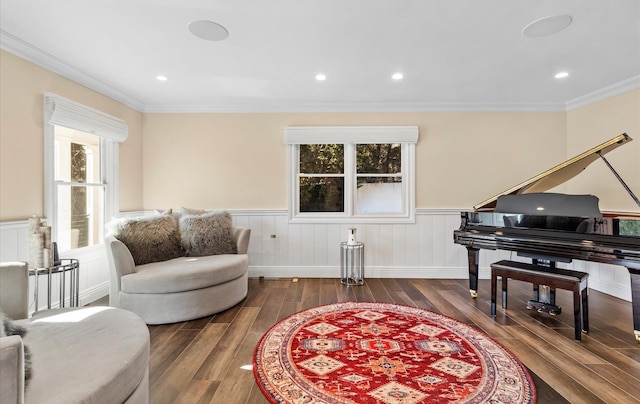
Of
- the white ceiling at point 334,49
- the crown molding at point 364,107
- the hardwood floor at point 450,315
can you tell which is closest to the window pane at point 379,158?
the crown molding at point 364,107

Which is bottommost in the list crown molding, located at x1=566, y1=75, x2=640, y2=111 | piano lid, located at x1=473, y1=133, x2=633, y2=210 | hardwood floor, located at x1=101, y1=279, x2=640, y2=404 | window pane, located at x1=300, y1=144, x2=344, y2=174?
hardwood floor, located at x1=101, y1=279, x2=640, y2=404

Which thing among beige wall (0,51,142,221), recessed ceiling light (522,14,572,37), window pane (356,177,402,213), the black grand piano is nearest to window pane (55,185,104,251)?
beige wall (0,51,142,221)

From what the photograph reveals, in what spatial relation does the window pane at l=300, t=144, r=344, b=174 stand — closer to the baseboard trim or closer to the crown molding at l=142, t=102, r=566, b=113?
the crown molding at l=142, t=102, r=566, b=113

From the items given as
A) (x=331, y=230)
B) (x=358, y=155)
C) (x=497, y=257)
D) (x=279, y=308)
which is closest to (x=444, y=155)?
(x=358, y=155)

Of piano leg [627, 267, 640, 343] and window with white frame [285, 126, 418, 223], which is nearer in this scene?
piano leg [627, 267, 640, 343]

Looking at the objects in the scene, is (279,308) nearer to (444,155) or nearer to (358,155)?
(358,155)

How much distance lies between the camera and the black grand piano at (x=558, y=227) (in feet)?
6.86

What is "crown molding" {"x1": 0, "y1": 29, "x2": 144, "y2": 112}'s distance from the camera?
223 centimetres

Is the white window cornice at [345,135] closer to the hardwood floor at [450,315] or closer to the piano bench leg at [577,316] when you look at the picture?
the hardwood floor at [450,315]

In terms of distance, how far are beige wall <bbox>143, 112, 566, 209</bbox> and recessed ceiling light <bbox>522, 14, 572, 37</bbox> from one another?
1692mm

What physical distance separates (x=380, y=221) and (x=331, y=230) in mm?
692

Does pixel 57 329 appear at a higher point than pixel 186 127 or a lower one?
lower

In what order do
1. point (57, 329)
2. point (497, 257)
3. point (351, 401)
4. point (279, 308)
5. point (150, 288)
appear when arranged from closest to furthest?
1. point (57, 329)
2. point (351, 401)
3. point (150, 288)
4. point (279, 308)
5. point (497, 257)

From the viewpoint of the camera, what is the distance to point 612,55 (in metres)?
2.49
